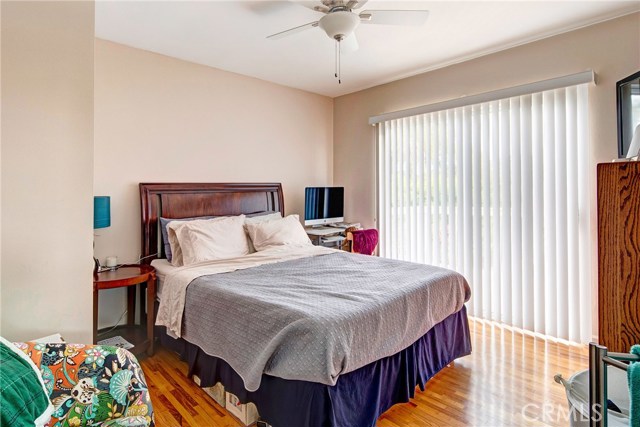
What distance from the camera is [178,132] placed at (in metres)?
3.31

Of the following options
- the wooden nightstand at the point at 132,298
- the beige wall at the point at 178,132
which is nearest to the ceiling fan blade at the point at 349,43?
the beige wall at the point at 178,132

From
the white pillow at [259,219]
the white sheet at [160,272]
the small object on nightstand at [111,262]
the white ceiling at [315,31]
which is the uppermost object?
the white ceiling at [315,31]

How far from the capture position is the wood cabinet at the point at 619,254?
90 centimetres

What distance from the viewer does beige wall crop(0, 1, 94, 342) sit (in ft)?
5.01

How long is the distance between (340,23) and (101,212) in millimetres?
2229

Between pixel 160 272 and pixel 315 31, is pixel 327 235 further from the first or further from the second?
pixel 315 31

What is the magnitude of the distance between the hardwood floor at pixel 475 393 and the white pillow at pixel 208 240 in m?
0.83

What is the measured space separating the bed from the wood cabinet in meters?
1.01

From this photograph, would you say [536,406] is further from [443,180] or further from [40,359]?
[40,359]

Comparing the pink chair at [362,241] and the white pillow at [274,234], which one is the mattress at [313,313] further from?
the pink chair at [362,241]

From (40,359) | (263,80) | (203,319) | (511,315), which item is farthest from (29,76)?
(511,315)

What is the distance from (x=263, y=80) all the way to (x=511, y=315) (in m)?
3.67

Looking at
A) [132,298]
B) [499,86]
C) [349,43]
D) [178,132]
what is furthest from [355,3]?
[132,298]

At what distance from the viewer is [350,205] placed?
464 centimetres
